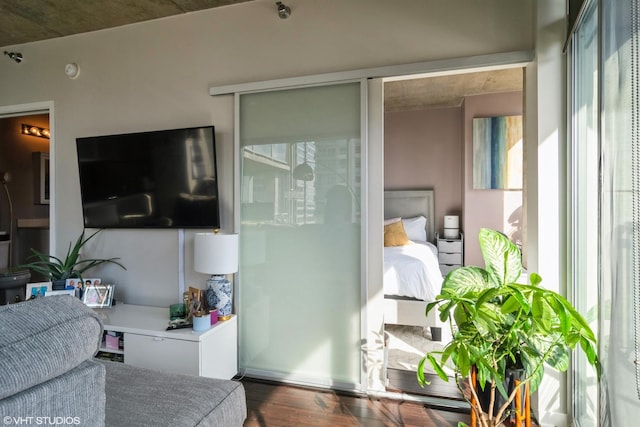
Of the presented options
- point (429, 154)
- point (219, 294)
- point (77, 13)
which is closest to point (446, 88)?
point (429, 154)

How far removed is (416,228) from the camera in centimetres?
480

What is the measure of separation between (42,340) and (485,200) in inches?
195

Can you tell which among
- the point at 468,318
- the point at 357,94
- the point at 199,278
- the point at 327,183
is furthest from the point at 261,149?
the point at 468,318

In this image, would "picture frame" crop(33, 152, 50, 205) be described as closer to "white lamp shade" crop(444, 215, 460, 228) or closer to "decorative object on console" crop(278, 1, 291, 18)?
"decorative object on console" crop(278, 1, 291, 18)

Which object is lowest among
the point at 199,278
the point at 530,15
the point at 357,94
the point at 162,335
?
the point at 162,335

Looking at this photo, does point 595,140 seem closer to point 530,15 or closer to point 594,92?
point 594,92

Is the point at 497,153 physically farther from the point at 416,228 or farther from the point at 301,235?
the point at 301,235

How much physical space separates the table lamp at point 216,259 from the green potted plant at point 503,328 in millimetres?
1376

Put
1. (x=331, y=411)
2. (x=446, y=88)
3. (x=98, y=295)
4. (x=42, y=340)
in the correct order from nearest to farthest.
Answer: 1. (x=42, y=340)
2. (x=331, y=411)
3. (x=98, y=295)
4. (x=446, y=88)

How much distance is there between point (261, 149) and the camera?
2475 mm

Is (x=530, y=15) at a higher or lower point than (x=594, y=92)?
higher

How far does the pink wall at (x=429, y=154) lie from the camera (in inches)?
198

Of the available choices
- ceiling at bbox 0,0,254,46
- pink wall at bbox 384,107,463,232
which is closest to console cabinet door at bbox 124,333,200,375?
ceiling at bbox 0,0,254,46

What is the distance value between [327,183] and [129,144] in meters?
1.72
